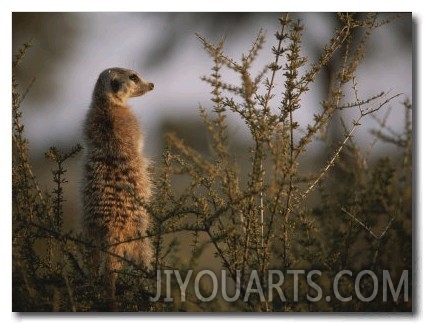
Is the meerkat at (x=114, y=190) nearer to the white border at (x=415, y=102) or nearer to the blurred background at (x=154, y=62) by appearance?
the blurred background at (x=154, y=62)

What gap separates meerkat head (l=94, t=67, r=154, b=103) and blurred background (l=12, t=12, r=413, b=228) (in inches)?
2.1

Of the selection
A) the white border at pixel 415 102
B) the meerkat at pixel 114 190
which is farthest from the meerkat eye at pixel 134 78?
the white border at pixel 415 102

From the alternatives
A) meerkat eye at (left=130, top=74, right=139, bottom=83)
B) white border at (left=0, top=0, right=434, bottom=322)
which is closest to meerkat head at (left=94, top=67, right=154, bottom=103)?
meerkat eye at (left=130, top=74, right=139, bottom=83)

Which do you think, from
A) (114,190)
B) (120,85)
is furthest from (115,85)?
(114,190)

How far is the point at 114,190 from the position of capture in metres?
3.46

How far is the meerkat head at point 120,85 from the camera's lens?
4.03 m

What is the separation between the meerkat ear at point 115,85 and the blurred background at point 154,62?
4.5 inches

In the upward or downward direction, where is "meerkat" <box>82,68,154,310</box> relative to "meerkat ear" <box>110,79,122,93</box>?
downward

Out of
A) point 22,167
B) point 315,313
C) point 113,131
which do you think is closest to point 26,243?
point 22,167

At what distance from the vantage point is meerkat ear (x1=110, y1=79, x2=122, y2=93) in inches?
160

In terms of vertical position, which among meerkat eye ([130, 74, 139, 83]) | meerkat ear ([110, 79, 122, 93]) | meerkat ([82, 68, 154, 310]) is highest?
meerkat eye ([130, 74, 139, 83])

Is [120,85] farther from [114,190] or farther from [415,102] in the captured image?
[415,102]

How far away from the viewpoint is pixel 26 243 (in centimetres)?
323

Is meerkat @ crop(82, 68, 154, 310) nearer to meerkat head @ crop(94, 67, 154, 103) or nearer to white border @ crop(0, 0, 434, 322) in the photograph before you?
meerkat head @ crop(94, 67, 154, 103)
